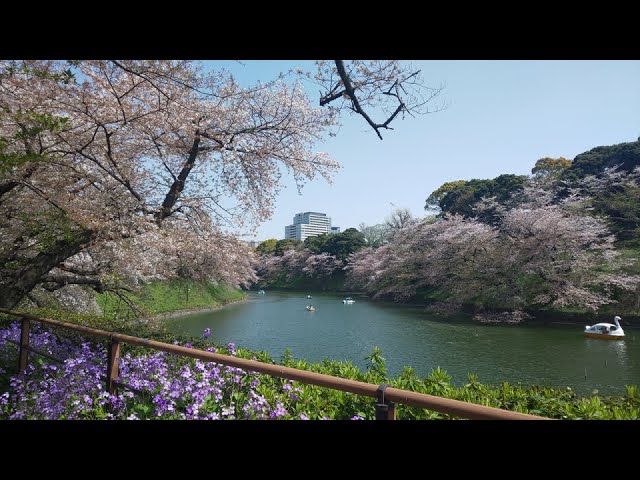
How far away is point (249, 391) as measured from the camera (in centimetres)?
251

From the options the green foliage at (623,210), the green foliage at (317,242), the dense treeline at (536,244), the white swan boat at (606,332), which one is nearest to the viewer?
the white swan boat at (606,332)

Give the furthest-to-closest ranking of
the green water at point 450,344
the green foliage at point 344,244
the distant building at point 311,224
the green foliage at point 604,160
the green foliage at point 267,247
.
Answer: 1. the distant building at point 311,224
2. the green foliage at point 267,247
3. the green foliage at point 344,244
4. the green foliage at point 604,160
5. the green water at point 450,344

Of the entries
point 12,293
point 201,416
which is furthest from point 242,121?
point 201,416

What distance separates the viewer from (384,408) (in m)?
1.33

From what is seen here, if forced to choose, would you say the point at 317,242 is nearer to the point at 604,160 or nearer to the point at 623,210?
the point at 604,160

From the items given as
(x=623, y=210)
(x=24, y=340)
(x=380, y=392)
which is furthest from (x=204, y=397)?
(x=623, y=210)

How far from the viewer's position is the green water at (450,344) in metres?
8.50

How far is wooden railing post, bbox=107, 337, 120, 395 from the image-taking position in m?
2.35

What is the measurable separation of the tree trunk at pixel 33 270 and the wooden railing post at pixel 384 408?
4311 mm

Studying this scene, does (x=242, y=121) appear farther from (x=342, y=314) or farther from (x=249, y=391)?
(x=342, y=314)

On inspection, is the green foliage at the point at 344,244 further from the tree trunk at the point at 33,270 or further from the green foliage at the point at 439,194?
the tree trunk at the point at 33,270

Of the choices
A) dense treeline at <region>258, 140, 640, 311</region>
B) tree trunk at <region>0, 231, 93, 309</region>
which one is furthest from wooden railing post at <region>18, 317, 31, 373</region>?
dense treeline at <region>258, 140, 640, 311</region>

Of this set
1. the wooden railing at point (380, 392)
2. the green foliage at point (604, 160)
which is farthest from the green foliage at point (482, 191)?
the wooden railing at point (380, 392)
